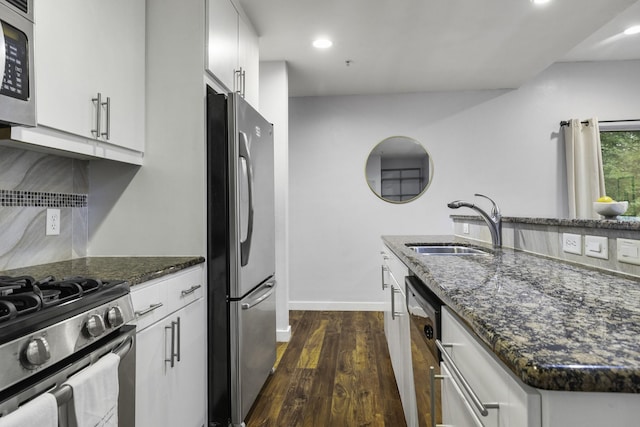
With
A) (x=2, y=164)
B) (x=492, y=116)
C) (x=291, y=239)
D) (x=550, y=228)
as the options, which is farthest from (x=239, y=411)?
(x=492, y=116)

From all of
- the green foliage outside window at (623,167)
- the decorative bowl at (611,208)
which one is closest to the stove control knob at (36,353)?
the decorative bowl at (611,208)

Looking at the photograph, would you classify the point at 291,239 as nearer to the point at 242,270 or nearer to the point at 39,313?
the point at 242,270

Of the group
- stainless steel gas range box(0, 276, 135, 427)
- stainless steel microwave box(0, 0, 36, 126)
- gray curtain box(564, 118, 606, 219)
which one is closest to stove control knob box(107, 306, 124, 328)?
stainless steel gas range box(0, 276, 135, 427)

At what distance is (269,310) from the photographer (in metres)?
2.28

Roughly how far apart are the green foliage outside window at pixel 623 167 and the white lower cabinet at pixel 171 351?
170 inches

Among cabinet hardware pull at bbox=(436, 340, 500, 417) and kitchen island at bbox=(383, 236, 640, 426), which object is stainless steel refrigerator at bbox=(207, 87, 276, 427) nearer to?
kitchen island at bbox=(383, 236, 640, 426)

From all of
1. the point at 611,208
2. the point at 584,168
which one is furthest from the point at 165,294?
the point at 584,168

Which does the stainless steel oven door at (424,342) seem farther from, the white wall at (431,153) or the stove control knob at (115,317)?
the white wall at (431,153)

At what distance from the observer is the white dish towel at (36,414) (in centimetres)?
68

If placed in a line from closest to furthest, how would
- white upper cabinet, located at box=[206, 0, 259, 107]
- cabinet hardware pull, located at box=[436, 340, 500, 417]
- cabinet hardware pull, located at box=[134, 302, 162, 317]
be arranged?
cabinet hardware pull, located at box=[436, 340, 500, 417]
cabinet hardware pull, located at box=[134, 302, 162, 317]
white upper cabinet, located at box=[206, 0, 259, 107]

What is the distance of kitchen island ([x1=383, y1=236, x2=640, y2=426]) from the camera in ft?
1.47

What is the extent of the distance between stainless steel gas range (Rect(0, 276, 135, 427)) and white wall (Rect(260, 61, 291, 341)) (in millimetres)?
2068

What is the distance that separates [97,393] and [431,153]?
393cm

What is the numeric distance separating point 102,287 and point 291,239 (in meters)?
3.29
